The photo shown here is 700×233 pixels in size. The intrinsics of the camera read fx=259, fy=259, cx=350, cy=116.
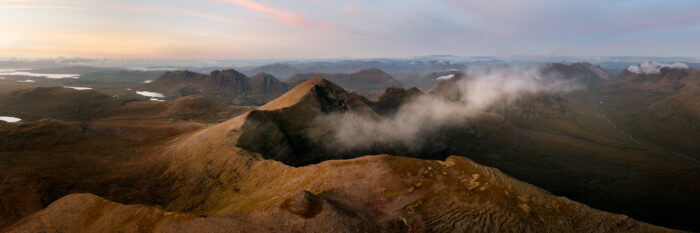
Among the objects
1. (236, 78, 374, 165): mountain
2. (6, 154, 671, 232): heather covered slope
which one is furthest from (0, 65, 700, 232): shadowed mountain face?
(236, 78, 374, 165): mountain

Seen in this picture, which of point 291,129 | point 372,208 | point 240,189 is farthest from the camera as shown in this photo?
point 291,129

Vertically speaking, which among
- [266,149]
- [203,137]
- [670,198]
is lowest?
[670,198]

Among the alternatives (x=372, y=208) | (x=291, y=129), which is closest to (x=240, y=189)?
(x=372, y=208)

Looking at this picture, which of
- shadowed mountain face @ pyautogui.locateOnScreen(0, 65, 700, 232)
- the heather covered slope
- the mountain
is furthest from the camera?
the mountain

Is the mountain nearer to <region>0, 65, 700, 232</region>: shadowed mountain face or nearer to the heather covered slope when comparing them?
<region>0, 65, 700, 232</region>: shadowed mountain face

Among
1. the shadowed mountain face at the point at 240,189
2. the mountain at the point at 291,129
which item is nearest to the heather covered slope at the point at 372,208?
the shadowed mountain face at the point at 240,189

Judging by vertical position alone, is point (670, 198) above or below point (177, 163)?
below

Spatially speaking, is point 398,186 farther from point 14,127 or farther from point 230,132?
point 14,127

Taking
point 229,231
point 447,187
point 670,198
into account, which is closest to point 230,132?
point 229,231

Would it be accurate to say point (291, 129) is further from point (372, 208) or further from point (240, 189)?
point (372, 208)

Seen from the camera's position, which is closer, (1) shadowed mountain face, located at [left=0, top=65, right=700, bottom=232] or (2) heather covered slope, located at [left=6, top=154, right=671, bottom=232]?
(2) heather covered slope, located at [left=6, top=154, right=671, bottom=232]

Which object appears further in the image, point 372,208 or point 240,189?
point 240,189
